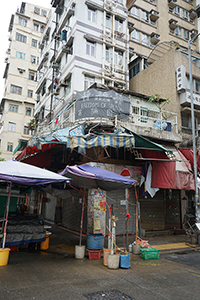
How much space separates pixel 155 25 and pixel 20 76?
21.9 metres

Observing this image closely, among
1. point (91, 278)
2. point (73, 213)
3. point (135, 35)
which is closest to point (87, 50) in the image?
point (135, 35)

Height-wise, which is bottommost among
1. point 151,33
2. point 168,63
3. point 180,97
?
point 180,97

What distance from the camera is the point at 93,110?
13125mm

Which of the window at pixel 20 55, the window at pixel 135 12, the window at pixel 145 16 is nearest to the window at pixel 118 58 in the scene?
the window at pixel 135 12

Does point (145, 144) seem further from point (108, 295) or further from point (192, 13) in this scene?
point (192, 13)

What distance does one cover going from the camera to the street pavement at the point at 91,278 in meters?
5.34

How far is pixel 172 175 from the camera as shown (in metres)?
12.7

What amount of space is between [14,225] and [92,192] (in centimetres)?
491

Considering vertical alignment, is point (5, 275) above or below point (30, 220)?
below

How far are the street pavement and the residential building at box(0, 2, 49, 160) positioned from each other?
26396 millimetres

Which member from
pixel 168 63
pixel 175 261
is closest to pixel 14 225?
pixel 175 261

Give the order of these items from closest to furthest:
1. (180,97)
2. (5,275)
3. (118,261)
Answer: (5,275), (118,261), (180,97)

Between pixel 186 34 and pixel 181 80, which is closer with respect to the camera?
pixel 181 80

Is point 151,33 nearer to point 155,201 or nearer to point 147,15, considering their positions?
point 147,15
